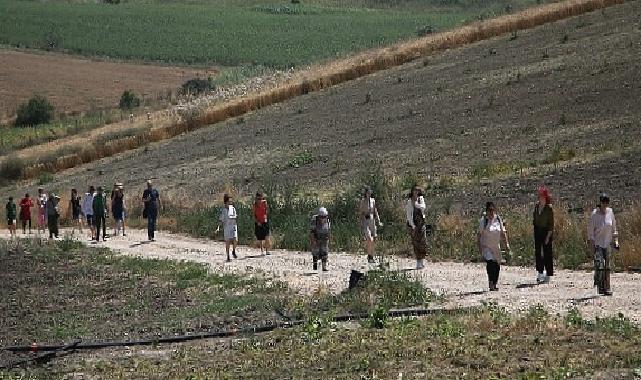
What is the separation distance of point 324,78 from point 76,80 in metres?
35.1

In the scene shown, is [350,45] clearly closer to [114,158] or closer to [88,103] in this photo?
[88,103]

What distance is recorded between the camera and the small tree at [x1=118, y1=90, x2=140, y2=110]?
8881 cm

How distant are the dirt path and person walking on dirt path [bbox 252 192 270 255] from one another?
11.1 inches

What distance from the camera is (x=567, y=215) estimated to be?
30.8 meters

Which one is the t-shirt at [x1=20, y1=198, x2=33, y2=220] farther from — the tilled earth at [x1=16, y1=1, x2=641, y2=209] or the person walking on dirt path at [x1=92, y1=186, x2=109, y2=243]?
the person walking on dirt path at [x1=92, y1=186, x2=109, y2=243]

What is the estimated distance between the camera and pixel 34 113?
87500 mm

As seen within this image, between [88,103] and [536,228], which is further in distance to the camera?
[88,103]

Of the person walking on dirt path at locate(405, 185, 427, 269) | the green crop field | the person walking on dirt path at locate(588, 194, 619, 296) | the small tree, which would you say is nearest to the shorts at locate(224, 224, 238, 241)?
the person walking on dirt path at locate(405, 185, 427, 269)

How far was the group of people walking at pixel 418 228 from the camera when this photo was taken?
23484 mm

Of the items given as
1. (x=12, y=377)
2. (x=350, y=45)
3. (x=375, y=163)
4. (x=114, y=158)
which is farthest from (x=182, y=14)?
(x=12, y=377)

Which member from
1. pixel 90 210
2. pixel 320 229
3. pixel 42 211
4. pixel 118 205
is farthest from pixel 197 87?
pixel 320 229

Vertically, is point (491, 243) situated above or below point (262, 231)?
below

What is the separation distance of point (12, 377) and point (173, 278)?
10.3 m

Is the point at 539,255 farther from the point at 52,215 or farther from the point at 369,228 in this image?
the point at 52,215
